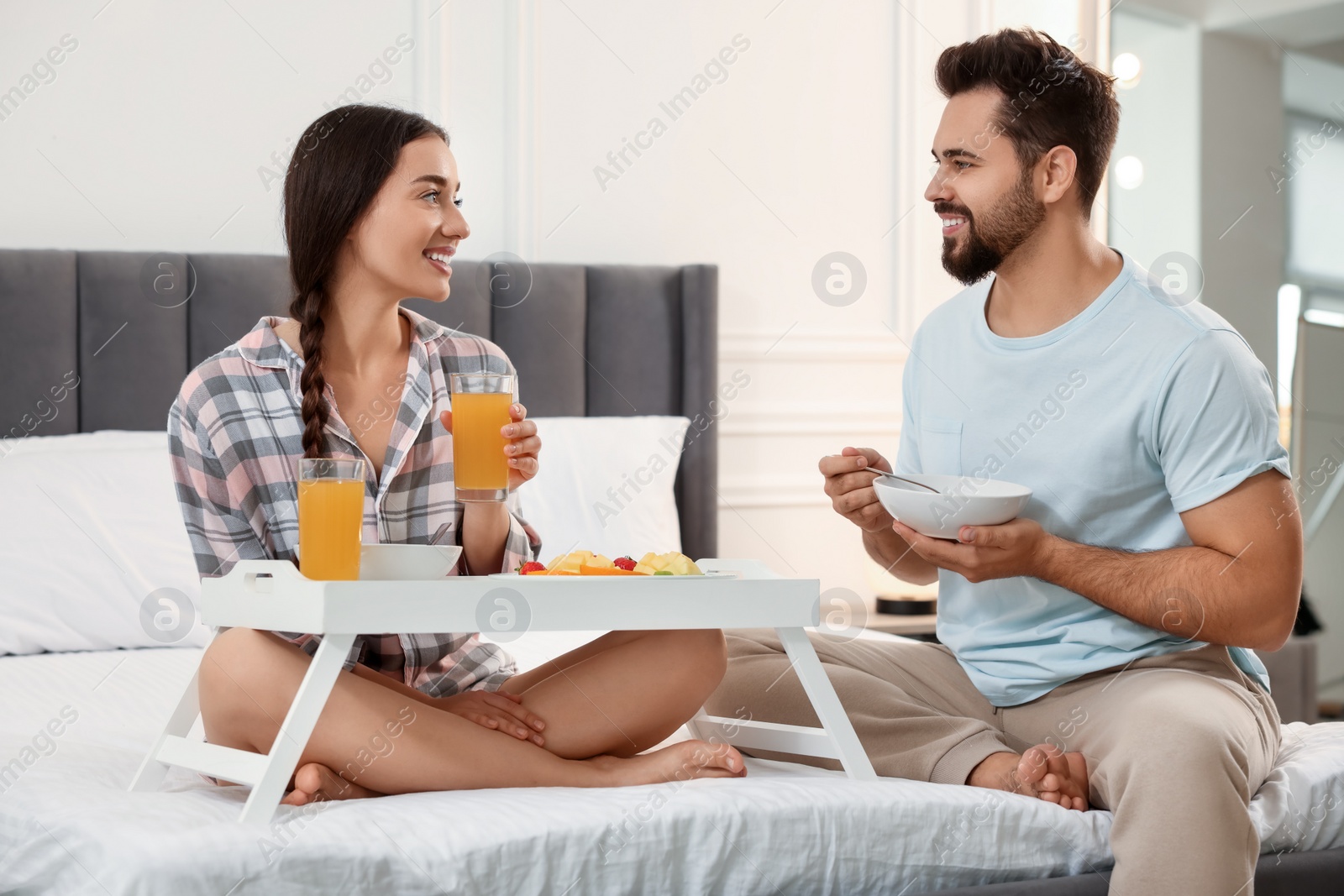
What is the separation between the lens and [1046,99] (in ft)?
6.62

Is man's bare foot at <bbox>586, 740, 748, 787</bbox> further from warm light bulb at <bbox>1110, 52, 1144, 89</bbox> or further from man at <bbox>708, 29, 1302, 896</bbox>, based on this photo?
warm light bulb at <bbox>1110, 52, 1144, 89</bbox>

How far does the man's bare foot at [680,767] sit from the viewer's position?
1565 millimetres

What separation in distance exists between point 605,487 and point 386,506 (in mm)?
1270

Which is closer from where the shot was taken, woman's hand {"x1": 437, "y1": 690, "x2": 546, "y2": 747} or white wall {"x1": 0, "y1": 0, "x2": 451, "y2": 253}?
woman's hand {"x1": 437, "y1": 690, "x2": 546, "y2": 747}

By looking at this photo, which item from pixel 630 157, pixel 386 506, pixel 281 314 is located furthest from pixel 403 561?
pixel 630 157

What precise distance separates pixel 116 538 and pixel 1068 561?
1917 millimetres

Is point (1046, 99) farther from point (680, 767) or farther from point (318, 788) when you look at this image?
point (318, 788)

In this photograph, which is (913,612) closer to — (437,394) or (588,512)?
(588,512)

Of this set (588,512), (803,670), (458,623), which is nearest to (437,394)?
(458,623)

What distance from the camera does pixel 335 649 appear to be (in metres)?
1.39

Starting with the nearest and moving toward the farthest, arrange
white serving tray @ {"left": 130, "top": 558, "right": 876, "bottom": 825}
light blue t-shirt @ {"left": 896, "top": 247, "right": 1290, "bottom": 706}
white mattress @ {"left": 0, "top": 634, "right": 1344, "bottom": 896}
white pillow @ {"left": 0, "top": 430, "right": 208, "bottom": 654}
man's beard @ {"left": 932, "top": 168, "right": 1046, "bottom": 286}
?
white mattress @ {"left": 0, "top": 634, "right": 1344, "bottom": 896} < white serving tray @ {"left": 130, "top": 558, "right": 876, "bottom": 825} < light blue t-shirt @ {"left": 896, "top": 247, "right": 1290, "bottom": 706} < man's beard @ {"left": 932, "top": 168, "right": 1046, "bottom": 286} < white pillow @ {"left": 0, "top": 430, "right": 208, "bottom": 654}

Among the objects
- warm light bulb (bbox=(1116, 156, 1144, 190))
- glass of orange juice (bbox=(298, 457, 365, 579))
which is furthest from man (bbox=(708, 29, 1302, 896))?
warm light bulb (bbox=(1116, 156, 1144, 190))

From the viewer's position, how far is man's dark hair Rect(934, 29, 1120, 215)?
2.01 meters

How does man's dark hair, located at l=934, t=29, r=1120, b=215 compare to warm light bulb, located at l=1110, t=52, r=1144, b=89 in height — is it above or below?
below
